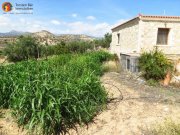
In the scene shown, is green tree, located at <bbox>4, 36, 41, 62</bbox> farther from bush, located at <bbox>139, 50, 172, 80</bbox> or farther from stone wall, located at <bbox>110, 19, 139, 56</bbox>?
bush, located at <bbox>139, 50, 172, 80</bbox>

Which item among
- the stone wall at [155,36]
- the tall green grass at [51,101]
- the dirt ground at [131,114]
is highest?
the stone wall at [155,36]

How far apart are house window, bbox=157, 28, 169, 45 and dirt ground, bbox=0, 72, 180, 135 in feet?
21.8

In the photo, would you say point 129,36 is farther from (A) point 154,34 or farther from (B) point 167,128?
(B) point 167,128

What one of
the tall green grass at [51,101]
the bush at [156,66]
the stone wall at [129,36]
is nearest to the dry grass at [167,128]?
the tall green grass at [51,101]

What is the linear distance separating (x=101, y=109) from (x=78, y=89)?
97 centimetres

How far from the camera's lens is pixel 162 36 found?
12.8 m

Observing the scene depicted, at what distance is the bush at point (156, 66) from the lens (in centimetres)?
788

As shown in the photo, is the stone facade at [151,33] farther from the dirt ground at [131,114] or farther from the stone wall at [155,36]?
the dirt ground at [131,114]

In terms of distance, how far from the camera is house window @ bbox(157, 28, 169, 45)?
1270cm

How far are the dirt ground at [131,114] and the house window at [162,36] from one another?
6654 millimetres

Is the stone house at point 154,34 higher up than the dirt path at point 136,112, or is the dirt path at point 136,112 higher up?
the stone house at point 154,34

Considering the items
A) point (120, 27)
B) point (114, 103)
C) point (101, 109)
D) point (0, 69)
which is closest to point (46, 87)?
point (101, 109)

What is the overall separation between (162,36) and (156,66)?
5731mm

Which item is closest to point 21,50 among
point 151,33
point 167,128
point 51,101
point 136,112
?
point 151,33
